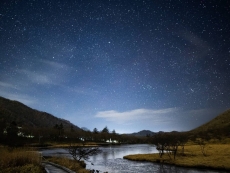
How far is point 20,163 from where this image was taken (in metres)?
20.7

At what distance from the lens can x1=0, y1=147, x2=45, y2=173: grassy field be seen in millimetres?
17283

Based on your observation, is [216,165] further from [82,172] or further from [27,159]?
[27,159]

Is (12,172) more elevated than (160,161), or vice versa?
(12,172)

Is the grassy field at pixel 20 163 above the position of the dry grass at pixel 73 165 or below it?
above

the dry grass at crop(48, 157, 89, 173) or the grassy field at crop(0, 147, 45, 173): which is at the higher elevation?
the grassy field at crop(0, 147, 45, 173)

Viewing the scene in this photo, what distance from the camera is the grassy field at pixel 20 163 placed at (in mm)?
17283

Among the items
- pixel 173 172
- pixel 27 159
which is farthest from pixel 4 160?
pixel 173 172

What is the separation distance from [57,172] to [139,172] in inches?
846

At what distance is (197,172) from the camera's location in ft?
121

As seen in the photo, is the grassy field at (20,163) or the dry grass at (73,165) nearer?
the grassy field at (20,163)

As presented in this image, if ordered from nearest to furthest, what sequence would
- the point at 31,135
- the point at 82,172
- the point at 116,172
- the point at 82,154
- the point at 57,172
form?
the point at 57,172
the point at 82,172
the point at 82,154
the point at 116,172
the point at 31,135

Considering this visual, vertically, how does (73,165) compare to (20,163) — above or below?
below

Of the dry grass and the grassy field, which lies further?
the dry grass

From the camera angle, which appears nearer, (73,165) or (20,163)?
(20,163)
